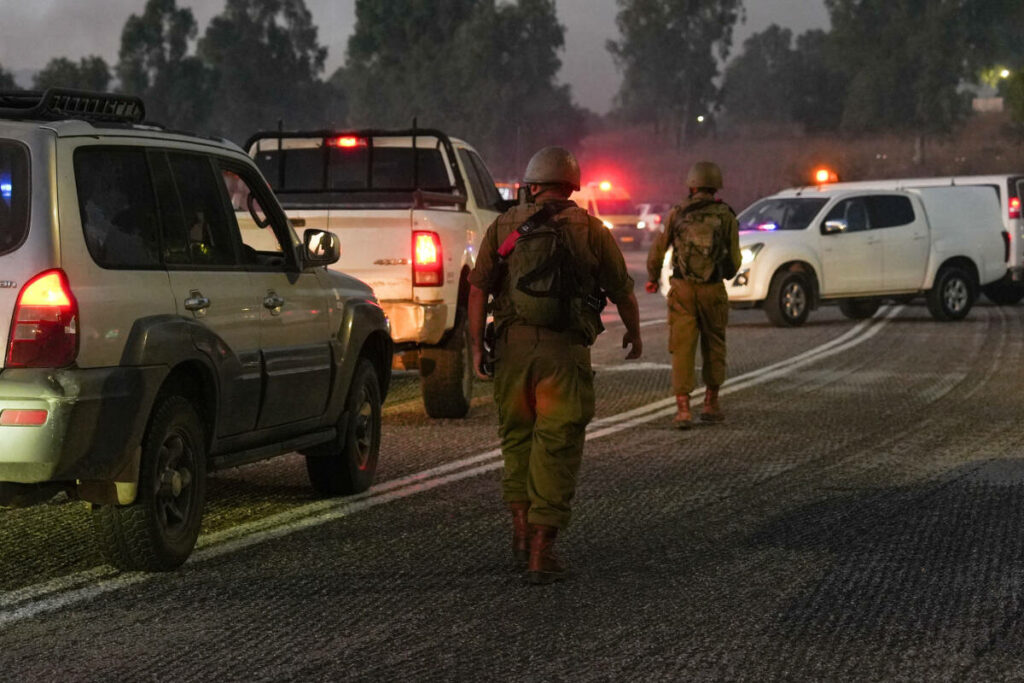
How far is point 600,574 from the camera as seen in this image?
7.22 metres

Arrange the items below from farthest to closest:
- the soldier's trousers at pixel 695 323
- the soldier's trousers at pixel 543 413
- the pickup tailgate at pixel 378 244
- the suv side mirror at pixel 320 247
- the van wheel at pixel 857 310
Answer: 1. the van wheel at pixel 857 310
2. the soldier's trousers at pixel 695 323
3. the pickup tailgate at pixel 378 244
4. the suv side mirror at pixel 320 247
5. the soldier's trousers at pixel 543 413

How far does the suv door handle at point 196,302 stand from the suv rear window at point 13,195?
0.88 meters

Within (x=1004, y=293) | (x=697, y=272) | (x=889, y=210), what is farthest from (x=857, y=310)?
(x=697, y=272)

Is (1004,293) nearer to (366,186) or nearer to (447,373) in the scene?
(366,186)

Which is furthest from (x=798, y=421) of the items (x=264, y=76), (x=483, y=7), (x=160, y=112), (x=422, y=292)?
(x=264, y=76)

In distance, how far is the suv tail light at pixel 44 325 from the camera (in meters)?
6.44

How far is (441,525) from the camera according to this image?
8398mm

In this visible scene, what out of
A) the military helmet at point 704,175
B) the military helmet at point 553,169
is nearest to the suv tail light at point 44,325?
the military helmet at point 553,169

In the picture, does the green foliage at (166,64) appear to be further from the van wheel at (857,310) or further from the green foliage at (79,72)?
the van wheel at (857,310)

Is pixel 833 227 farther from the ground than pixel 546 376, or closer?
farther from the ground

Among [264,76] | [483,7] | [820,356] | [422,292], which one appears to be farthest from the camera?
[264,76]

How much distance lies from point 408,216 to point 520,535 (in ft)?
16.3

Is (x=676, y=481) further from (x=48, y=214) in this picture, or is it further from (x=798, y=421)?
(x=48, y=214)

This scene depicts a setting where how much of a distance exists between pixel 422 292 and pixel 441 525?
3.76m
